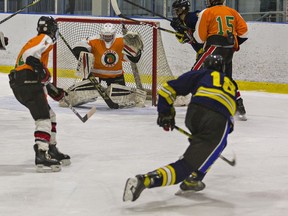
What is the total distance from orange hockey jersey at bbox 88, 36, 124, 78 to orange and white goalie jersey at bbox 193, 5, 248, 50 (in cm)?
119

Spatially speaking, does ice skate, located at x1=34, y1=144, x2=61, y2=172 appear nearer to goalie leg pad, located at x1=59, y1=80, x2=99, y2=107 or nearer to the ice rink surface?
the ice rink surface

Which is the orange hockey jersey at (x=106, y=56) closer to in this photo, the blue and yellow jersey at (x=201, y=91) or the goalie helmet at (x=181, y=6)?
the goalie helmet at (x=181, y=6)

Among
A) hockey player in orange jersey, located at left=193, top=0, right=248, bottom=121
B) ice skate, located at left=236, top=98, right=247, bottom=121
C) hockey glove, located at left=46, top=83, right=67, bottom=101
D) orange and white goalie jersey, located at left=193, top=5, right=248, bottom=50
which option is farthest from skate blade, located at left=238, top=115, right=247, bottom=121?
hockey glove, located at left=46, top=83, right=67, bottom=101

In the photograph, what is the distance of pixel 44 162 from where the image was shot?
4.00m

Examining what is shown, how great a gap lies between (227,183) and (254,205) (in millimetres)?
468

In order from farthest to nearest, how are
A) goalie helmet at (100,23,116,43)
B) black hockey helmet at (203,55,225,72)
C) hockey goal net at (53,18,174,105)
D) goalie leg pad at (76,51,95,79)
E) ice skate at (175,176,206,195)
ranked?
hockey goal net at (53,18,174,105)
goalie helmet at (100,23,116,43)
goalie leg pad at (76,51,95,79)
ice skate at (175,176,206,195)
black hockey helmet at (203,55,225,72)

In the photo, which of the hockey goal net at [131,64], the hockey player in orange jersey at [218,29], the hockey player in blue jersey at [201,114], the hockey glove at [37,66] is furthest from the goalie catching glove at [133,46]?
the hockey player in blue jersey at [201,114]

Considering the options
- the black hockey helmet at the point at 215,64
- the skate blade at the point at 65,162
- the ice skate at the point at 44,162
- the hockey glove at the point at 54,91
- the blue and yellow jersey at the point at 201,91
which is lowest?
the skate blade at the point at 65,162

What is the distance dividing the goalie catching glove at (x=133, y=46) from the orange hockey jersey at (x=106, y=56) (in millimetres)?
61

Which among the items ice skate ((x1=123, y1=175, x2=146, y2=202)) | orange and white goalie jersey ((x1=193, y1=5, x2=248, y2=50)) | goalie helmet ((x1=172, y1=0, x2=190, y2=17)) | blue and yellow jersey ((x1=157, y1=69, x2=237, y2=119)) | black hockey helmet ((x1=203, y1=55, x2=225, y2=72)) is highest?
goalie helmet ((x1=172, y1=0, x2=190, y2=17))

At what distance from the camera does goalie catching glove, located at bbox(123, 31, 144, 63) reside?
6.88 m

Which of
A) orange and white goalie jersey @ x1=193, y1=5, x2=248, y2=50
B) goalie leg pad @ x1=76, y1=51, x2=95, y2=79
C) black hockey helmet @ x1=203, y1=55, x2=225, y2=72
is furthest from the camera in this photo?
goalie leg pad @ x1=76, y1=51, x2=95, y2=79

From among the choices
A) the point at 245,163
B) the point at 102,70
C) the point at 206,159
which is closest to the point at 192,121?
the point at 206,159

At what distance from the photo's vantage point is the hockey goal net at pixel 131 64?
7.26m
